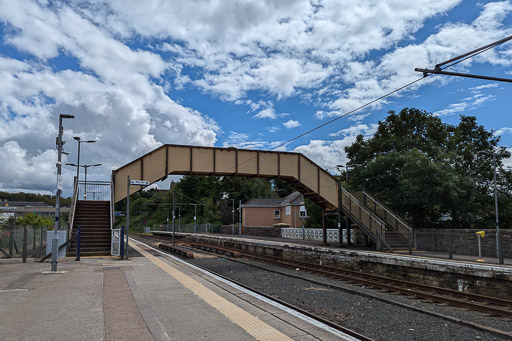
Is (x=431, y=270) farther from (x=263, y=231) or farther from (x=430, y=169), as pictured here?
(x=263, y=231)

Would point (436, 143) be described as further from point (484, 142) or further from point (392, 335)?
point (392, 335)

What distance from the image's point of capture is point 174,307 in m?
8.70

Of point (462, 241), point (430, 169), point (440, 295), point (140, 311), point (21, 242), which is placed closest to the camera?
point (140, 311)

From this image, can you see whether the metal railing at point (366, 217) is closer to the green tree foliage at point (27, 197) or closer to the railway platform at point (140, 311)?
the railway platform at point (140, 311)

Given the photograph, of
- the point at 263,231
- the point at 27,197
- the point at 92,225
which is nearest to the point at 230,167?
the point at 92,225

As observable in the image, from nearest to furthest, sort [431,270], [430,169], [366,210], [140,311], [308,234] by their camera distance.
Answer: [140,311]
[431,270]
[430,169]
[366,210]
[308,234]

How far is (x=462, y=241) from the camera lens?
72.7 ft

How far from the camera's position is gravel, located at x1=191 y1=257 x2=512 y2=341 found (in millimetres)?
7559

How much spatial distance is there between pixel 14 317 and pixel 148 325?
2.68 metres

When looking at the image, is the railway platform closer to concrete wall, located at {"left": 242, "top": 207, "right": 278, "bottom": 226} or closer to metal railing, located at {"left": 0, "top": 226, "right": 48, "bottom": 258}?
metal railing, located at {"left": 0, "top": 226, "right": 48, "bottom": 258}

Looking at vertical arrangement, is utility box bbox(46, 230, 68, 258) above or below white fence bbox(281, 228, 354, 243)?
above

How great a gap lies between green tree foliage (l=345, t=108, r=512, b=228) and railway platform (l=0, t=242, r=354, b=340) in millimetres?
18238

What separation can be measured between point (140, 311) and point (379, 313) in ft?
17.0

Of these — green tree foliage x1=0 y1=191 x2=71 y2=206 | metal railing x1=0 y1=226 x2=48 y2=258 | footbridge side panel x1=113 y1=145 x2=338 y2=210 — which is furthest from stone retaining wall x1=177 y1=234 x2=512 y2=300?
green tree foliage x1=0 y1=191 x2=71 y2=206
